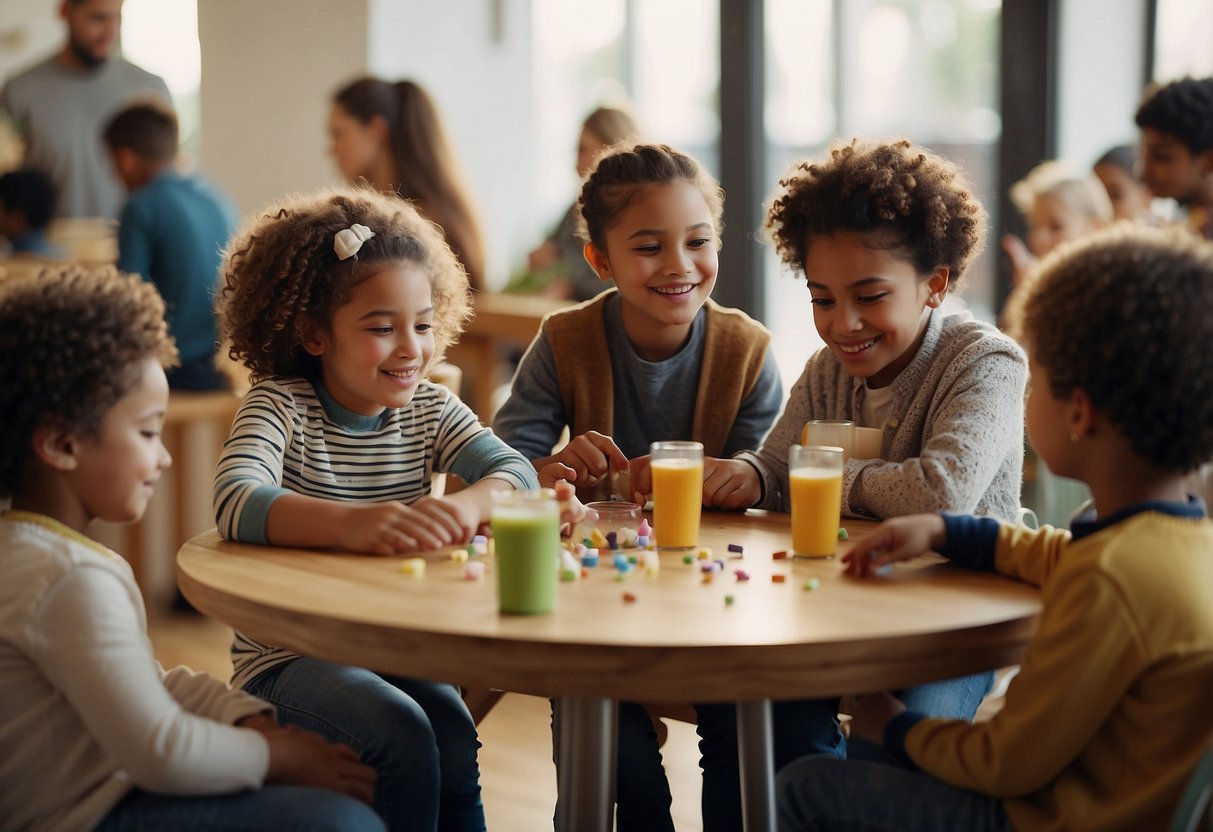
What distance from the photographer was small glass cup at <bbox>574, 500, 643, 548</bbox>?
1.70 metres

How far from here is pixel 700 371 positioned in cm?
225

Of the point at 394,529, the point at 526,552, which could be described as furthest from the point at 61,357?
the point at 526,552

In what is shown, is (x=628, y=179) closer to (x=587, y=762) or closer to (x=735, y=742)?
(x=735, y=742)

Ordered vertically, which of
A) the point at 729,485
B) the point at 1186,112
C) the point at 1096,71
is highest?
the point at 1096,71

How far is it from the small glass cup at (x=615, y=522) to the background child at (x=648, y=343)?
1.03 feet

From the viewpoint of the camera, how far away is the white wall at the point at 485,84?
5492 millimetres

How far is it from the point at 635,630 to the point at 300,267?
0.88 meters

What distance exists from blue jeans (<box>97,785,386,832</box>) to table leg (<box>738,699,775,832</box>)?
0.47 meters

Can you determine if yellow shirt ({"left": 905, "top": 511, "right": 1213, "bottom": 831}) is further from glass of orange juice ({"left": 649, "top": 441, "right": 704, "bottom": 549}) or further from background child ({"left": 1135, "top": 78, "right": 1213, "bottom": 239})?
background child ({"left": 1135, "top": 78, "right": 1213, "bottom": 239})

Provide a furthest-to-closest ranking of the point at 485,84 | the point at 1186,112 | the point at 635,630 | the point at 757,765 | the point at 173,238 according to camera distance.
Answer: the point at 485,84 < the point at 173,238 < the point at 1186,112 < the point at 757,765 < the point at 635,630

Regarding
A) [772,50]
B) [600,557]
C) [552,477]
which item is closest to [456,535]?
[600,557]

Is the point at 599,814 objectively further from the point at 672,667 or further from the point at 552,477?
the point at 552,477

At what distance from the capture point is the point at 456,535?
164cm

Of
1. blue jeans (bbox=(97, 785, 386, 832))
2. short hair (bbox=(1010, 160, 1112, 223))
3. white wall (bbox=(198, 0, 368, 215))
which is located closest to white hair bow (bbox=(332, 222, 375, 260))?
blue jeans (bbox=(97, 785, 386, 832))
